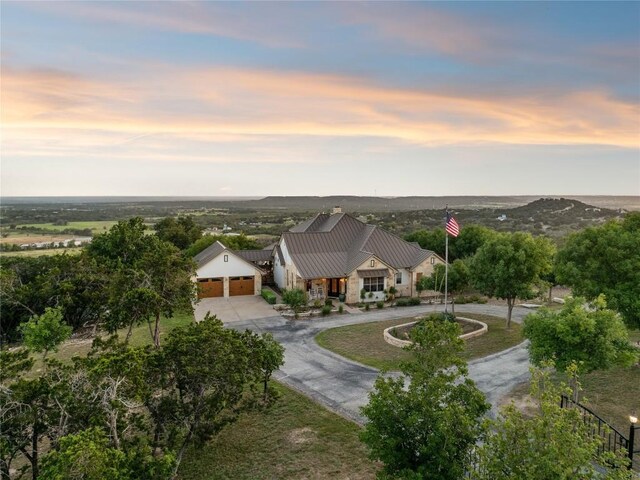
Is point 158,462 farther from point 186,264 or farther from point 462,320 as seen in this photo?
point 462,320

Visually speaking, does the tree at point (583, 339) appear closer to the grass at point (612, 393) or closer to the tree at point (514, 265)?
the grass at point (612, 393)

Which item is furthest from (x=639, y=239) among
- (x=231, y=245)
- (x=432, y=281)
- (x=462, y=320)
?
(x=231, y=245)

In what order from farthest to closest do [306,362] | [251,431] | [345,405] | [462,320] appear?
[462,320] < [306,362] < [345,405] < [251,431]

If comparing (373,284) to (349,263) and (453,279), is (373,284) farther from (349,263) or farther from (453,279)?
(453,279)

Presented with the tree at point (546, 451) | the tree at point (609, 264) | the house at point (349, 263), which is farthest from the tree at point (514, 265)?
the tree at point (546, 451)

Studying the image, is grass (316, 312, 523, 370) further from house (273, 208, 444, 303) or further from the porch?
the porch
